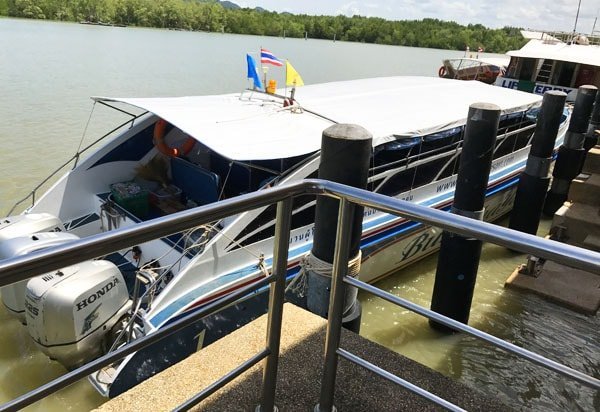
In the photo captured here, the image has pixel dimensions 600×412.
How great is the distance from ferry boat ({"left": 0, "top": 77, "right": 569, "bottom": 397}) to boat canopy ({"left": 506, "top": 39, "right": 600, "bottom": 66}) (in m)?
5.92

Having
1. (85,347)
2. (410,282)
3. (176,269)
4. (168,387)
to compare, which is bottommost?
(410,282)

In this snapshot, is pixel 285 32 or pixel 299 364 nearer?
pixel 299 364

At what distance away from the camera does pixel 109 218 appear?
5.82m

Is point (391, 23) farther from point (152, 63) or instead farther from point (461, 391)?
point (461, 391)

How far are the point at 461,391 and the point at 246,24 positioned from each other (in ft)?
217

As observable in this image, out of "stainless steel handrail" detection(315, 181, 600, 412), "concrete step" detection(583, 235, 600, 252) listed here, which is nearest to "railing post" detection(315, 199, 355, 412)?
"stainless steel handrail" detection(315, 181, 600, 412)

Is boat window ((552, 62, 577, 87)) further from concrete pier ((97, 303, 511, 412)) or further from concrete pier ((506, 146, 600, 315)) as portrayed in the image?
concrete pier ((97, 303, 511, 412))

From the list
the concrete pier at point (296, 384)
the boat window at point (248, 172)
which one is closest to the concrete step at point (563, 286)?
the boat window at point (248, 172)

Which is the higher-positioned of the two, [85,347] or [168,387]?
[168,387]

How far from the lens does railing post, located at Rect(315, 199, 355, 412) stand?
5.98 feet

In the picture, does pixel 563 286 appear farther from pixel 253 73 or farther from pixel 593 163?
pixel 253 73

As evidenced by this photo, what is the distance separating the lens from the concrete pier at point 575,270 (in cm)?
645

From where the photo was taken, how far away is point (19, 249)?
454 cm

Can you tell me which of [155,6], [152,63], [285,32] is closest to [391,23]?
[285,32]
